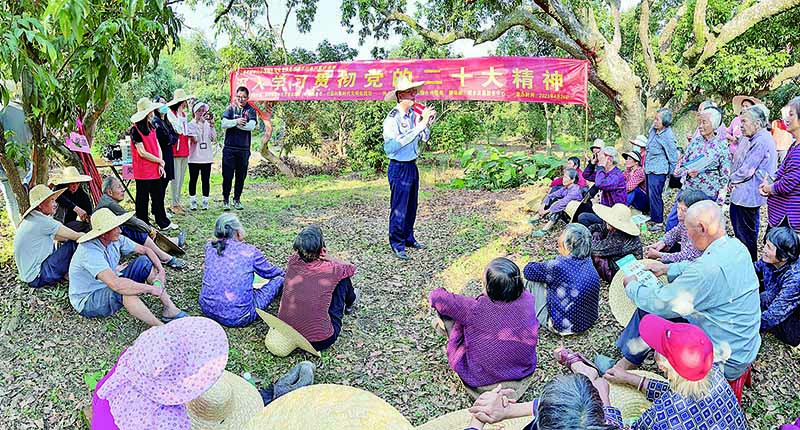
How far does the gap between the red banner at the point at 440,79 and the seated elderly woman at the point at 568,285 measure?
13.3 ft

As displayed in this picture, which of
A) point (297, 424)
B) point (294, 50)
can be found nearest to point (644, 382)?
point (297, 424)

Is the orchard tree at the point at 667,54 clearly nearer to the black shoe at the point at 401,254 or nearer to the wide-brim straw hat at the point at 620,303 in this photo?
the black shoe at the point at 401,254

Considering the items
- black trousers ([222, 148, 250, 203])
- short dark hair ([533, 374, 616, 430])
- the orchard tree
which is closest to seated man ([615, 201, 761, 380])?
short dark hair ([533, 374, 616, 430])

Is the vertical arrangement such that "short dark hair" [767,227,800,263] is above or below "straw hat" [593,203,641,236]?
above

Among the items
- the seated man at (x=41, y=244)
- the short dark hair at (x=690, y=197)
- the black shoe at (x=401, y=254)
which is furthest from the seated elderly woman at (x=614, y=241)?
the seated man at (x=41, y=244)

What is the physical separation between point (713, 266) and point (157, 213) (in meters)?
5.03

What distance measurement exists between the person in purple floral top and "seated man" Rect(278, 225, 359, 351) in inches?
127

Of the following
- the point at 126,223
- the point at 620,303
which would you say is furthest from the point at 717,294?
the point at 126,223

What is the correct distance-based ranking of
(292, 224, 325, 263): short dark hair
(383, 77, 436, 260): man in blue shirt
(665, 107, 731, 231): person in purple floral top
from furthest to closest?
(383, 77, 436, 260): man in blue shirt, (665, 107, 731, 231): person in purple floral top, (292, 224, 325, 263): short dark hair

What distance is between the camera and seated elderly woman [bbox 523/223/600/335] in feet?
11.4

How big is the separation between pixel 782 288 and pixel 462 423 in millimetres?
2104

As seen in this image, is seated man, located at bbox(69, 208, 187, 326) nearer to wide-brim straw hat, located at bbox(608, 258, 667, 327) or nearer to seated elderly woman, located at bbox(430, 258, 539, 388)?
seated elderly woman, located at bbox(430, 258, 539, 388)

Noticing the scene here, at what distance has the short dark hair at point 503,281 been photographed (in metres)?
2.82

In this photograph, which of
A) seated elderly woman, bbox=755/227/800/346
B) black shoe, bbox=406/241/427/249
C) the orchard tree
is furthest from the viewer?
the orchard tree
